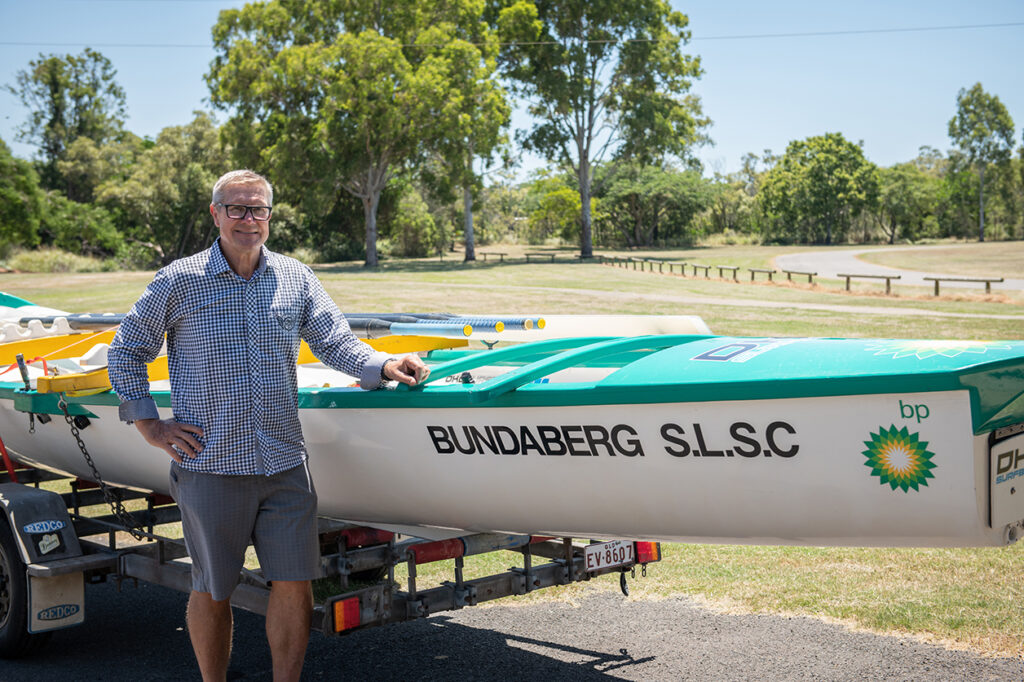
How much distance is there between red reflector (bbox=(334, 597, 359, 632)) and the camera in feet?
11.5

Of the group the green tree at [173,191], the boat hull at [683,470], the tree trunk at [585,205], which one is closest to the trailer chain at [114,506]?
the boat hull at [683,470]

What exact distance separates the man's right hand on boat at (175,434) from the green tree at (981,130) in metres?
80.6

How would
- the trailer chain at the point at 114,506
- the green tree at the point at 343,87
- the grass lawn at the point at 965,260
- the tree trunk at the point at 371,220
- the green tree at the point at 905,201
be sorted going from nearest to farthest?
the trailer chain at the point at 114,506 → the green tree at the point at 343,87 → the grass lawn at the point at 965,260 → the tree trunk at the point at 371,220 → the green tree at the point at 905,201

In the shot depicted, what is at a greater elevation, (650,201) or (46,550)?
(650,201)

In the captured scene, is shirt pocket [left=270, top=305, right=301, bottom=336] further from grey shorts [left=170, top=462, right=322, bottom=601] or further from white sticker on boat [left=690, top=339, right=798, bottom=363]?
white sticker on boat [left=690, top=339, right=798, bottom=363]

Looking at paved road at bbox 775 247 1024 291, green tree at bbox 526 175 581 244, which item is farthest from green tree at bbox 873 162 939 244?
green tree at bbox 526 175 581 244

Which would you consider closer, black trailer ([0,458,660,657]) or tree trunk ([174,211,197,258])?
black trailer ([0,458,660,657])

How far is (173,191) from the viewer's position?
160 ft

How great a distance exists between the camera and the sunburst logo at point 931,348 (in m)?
3.05

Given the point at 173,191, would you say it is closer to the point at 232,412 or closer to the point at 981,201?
the point at 232,412

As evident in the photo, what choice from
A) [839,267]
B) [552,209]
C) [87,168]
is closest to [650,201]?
[552,209]

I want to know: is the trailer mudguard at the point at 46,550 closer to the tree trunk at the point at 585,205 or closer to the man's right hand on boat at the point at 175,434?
the man's right hand on boat at the point at 175,434

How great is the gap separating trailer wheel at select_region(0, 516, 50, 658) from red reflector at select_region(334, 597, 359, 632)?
170 cm

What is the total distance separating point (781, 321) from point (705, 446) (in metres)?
17.3
